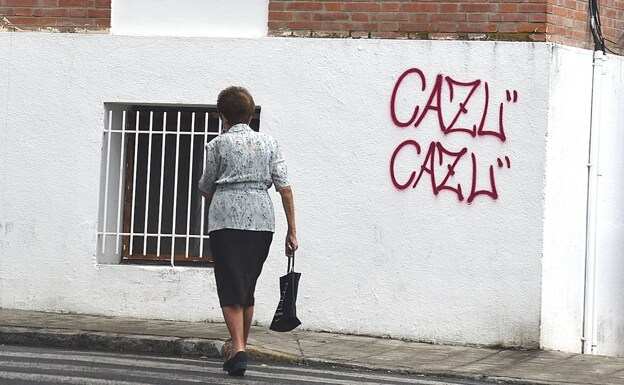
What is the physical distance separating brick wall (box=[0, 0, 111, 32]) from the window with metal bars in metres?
0.74

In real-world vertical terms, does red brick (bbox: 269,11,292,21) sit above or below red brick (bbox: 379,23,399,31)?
above

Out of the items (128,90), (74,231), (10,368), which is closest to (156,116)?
(128,90)

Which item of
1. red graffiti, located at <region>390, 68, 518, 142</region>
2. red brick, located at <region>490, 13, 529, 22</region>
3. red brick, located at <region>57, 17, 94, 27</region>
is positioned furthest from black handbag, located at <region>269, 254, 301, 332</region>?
red brick, located at <region>57, 17, 94, 27</region>

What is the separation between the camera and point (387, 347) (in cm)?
1059

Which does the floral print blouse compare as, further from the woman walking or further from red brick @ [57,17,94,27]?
red brick @ [57,17,94,27]

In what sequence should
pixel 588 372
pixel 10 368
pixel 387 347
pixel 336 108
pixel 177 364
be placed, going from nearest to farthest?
pixel 10 368
pixel 177 364
pixel 588 372
pixel 387 347
pixel 336 108

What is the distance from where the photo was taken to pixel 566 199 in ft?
36.6

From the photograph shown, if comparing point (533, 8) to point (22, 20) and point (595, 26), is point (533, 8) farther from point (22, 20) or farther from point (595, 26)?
point (22, 20)

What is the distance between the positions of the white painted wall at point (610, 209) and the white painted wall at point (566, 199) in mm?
A: 213

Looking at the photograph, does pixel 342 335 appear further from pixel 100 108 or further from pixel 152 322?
pixel 100 108

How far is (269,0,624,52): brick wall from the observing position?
36.1 ft

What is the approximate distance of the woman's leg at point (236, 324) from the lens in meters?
8.38

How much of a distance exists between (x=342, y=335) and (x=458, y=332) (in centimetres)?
93

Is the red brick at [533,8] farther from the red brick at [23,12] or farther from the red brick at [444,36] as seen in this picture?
the red brick at [23,12]
